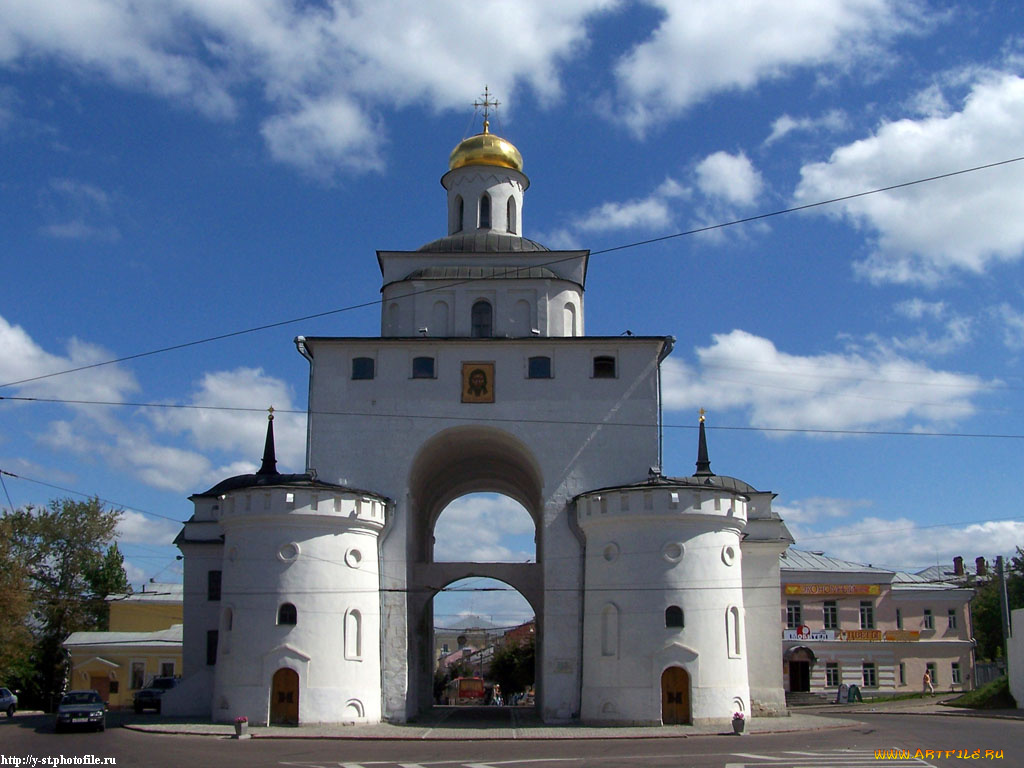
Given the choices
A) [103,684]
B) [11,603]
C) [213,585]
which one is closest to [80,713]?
[11,603]

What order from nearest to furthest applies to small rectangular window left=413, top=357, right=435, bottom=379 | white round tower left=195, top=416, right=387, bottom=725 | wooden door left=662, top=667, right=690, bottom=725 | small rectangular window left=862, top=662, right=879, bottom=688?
1. white round tower left=195, top=416, right=387, bottom=725
2. wooden door left=662, top=667, right=690, bottom=725
3. small rectangular window left=413, top=357, right=435, bottom=379
4. small rectangular window left=862, top=662, right=879, bottom=688

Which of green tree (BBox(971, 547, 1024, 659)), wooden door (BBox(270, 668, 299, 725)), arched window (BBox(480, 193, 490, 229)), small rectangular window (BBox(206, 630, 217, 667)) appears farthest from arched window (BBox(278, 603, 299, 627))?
green tree (BBox(971, 547, 1024, 659))

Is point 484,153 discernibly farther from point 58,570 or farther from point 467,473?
point 58,570

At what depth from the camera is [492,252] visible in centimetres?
3509

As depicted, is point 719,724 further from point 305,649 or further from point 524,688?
point 524,688

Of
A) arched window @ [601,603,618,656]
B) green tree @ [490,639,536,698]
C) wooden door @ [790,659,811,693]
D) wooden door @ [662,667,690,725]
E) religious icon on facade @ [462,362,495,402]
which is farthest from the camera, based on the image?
green tree @ [490,639,536,698]

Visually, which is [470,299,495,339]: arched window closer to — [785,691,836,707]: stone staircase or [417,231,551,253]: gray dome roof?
[417,231,551,253]: gray dome roof

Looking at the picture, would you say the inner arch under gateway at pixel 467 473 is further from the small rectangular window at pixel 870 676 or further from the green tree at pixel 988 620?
the green tree at pixel 988 620

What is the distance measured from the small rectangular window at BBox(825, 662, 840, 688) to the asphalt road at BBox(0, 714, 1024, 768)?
21212 mm

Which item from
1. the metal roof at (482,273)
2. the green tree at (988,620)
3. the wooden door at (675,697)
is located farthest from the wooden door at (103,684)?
the green tree at (988,620)

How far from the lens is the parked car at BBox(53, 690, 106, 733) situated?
82.5 feet

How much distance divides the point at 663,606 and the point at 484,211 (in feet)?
52.8

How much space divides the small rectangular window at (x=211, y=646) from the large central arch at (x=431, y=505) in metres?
6.93

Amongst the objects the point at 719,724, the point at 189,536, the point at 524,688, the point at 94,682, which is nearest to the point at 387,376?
the point at 189,536
